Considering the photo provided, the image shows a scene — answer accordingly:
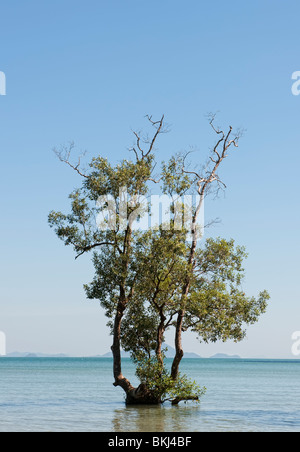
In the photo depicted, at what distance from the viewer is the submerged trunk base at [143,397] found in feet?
102

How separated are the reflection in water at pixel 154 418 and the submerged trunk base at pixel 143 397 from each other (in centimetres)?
53

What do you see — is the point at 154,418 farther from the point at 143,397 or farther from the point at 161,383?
the point at 143,397

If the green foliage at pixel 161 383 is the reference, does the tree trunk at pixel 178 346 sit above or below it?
above

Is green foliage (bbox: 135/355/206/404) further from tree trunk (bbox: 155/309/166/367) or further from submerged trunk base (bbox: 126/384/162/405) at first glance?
tree trunk (bbox: 155/309/166/367)

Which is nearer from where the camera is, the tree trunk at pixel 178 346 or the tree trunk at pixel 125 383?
the tree trunk at pixel 178 346

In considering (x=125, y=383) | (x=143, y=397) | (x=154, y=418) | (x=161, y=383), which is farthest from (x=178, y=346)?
(x=154, y=418)

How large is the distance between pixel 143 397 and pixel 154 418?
5.10 meters

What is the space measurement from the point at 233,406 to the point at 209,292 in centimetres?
768

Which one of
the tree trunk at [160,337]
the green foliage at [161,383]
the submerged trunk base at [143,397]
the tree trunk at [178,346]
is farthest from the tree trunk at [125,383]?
the tree trunk at [160,337]

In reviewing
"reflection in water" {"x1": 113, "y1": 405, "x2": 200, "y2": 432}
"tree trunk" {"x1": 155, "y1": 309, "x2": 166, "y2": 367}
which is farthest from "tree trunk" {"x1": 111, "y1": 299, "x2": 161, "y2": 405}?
"tree trunk" {"x1": 155, "y1": 309, "x2": 166, "y2": 367}

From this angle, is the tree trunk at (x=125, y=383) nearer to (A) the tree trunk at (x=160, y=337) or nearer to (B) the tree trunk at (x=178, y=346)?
(B) the tree trunk at (x=178, y=346)

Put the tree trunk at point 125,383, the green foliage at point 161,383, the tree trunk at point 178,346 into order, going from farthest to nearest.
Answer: the tree trunk at point 125,383
the tree trunk at point 178,346
the green foliage at point 161,383

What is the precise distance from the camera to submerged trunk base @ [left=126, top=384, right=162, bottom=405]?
31.0m
